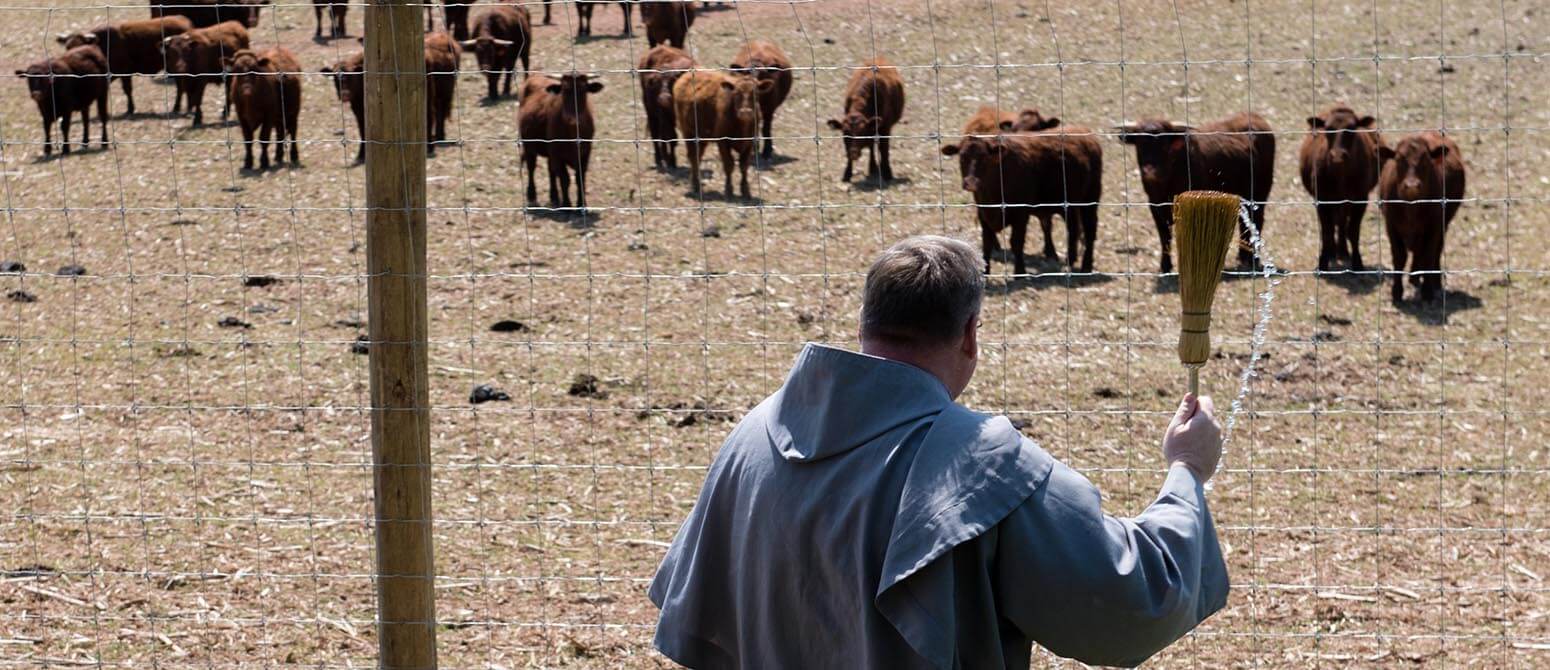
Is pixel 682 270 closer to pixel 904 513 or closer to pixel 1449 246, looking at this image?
pixel 1449 246

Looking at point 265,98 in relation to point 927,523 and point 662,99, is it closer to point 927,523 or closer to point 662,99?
point 662,99

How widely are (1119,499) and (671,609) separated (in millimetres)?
4809

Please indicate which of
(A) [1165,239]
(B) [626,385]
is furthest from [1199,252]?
(A) [1165,239]

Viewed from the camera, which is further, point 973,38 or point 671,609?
point 973,38

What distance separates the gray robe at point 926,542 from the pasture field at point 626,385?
490 mm

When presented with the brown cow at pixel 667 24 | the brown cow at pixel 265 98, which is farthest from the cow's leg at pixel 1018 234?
the brown cow at pixel 667 24

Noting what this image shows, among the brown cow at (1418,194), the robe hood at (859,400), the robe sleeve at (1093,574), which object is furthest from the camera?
the brown cow at (1418,194)

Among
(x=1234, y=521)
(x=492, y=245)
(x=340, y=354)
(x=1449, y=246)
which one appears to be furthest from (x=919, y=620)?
(x=1449, y=246)

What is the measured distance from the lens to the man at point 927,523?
8.73 feet

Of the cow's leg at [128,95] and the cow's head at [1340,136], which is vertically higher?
the cow's leg at [128,95]

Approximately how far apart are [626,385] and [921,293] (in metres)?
6.69

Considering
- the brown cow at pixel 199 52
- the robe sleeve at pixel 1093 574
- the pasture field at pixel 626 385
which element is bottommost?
the pasture field at pixel 626 385

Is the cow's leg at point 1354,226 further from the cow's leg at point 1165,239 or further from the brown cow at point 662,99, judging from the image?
the brown cow at point 662,99

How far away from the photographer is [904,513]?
8.82 feet
